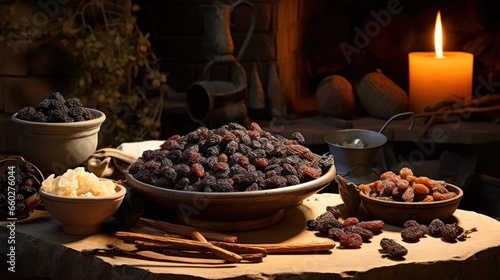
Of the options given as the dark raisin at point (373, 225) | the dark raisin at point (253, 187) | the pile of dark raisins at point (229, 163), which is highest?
the pile of dark raisins at point (229, 163)

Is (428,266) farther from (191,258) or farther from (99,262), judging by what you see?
(99,262)

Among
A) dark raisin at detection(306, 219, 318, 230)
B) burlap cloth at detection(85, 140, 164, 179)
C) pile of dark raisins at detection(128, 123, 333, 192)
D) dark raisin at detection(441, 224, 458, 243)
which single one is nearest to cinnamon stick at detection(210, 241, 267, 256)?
pile of dark raisins at detection(128, 123, 333, 192)

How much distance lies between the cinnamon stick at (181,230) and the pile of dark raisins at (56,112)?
14.3 inches

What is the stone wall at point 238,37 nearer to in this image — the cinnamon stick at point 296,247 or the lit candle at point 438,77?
the lit candle at point 438,77

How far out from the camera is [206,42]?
3.58m

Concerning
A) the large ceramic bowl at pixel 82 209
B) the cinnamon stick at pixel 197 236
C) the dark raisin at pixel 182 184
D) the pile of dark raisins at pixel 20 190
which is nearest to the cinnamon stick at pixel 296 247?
the cinnamon stick at pixel 197 236

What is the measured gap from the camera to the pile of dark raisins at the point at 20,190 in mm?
2289

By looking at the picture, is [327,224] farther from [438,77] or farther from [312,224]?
[438,77]

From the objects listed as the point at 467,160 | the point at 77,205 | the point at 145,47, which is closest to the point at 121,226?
the point at 77,205

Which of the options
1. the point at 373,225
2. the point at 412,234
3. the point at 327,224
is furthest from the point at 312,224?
the point at 412,234

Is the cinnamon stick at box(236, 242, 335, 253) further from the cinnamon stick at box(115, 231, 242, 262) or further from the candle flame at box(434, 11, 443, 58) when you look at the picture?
the candle flame at box(434, 11, 443, 58)

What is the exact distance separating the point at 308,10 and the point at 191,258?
89.4 inches

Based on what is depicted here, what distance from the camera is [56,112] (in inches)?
95.0

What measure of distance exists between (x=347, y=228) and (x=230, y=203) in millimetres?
307
